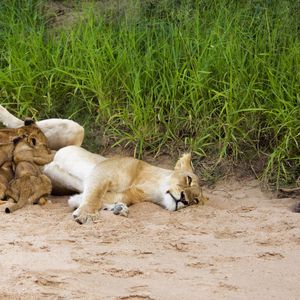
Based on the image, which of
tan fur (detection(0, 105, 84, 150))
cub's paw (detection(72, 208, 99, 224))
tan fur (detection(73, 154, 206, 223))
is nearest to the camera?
cub's paw (detection(72, 208, 99, 224))

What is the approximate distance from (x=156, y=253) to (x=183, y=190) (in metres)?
1.44

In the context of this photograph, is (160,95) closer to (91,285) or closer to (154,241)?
(154,241)

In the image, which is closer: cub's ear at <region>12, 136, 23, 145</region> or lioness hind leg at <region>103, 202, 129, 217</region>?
lioness hind leg at <region>103, 202, 129, 217</region>

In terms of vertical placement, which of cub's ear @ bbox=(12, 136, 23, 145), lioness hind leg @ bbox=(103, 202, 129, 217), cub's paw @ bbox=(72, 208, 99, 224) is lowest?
lioness hind leg @ bbox=(103, 202, 129, 217)

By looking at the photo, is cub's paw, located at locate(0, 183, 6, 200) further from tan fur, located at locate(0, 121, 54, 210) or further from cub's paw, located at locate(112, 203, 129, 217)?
cub's paw, located at locate(112, 203, 129, 217)

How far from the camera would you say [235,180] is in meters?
7.82

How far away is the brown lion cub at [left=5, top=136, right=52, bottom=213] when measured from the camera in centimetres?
695

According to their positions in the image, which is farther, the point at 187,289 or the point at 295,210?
the point at 295,210

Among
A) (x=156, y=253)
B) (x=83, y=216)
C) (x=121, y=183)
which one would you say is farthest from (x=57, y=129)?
(x=156, y=253)

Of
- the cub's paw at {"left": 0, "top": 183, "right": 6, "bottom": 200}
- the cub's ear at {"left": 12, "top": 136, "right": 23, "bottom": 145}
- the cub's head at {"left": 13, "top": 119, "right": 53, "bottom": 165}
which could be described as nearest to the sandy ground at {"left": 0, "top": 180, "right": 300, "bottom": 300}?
the cub's paw at {"left": 0, "top": 183, "right": 6, "bottom": 200}

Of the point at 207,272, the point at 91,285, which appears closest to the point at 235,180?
the point at 207,272

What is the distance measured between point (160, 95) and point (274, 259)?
2.94 meters

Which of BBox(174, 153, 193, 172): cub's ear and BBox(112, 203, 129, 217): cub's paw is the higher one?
BBox(174, 153, 193, 172): cub's ear

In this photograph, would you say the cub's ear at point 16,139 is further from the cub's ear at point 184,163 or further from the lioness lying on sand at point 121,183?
the cub's ear at point 184,163
